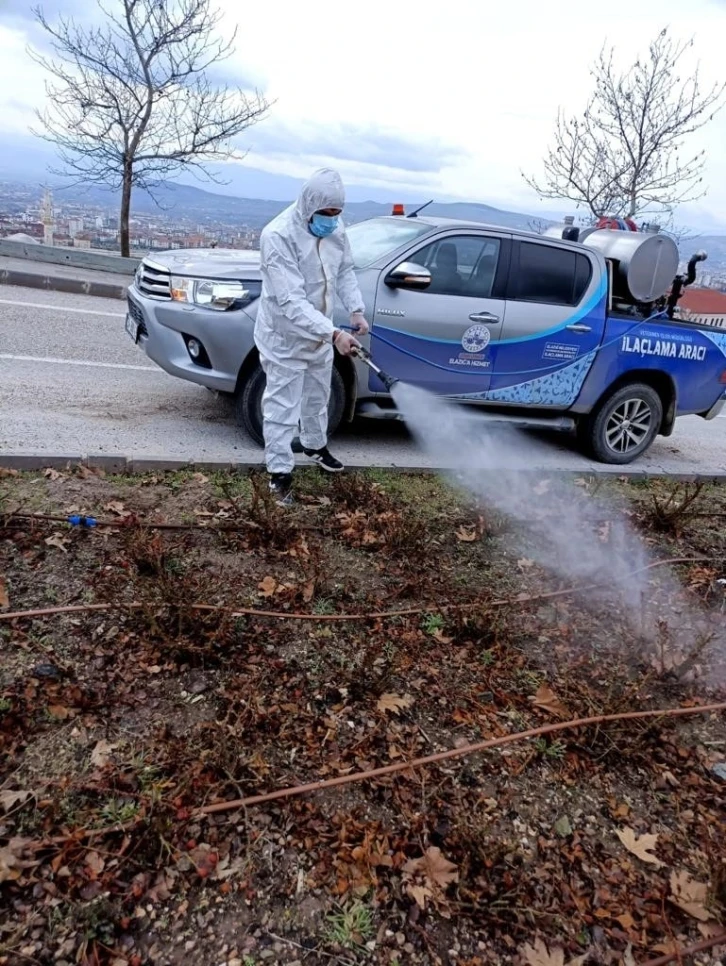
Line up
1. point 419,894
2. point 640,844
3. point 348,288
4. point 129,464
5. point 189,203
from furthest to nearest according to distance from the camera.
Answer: point 189,203
point 348,288
point 129,464
point 640,844
point 419,894

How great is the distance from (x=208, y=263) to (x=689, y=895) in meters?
5.10

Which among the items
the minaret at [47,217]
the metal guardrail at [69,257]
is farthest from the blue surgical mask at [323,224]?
the minaret at [47,217]

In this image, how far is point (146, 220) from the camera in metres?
18.0

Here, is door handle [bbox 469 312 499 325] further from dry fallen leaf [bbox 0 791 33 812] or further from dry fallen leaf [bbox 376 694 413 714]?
dry fallen leaf [bbox 0 791 33 812]

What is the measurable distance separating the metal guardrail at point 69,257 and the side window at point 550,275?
1072cm

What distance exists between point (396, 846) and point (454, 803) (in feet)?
1.03

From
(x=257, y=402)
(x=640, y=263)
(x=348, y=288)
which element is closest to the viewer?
(x=348, y=288)

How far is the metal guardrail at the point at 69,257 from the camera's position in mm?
13719

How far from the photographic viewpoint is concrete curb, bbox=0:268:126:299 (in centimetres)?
1152

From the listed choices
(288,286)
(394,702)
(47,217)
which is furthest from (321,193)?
(47,217)

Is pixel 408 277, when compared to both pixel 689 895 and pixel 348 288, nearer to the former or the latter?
pixel 348 288

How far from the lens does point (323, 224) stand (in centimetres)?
439

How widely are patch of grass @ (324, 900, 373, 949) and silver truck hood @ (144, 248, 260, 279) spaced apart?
4.35 m

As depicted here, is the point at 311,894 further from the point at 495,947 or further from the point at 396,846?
the point at 495,947
